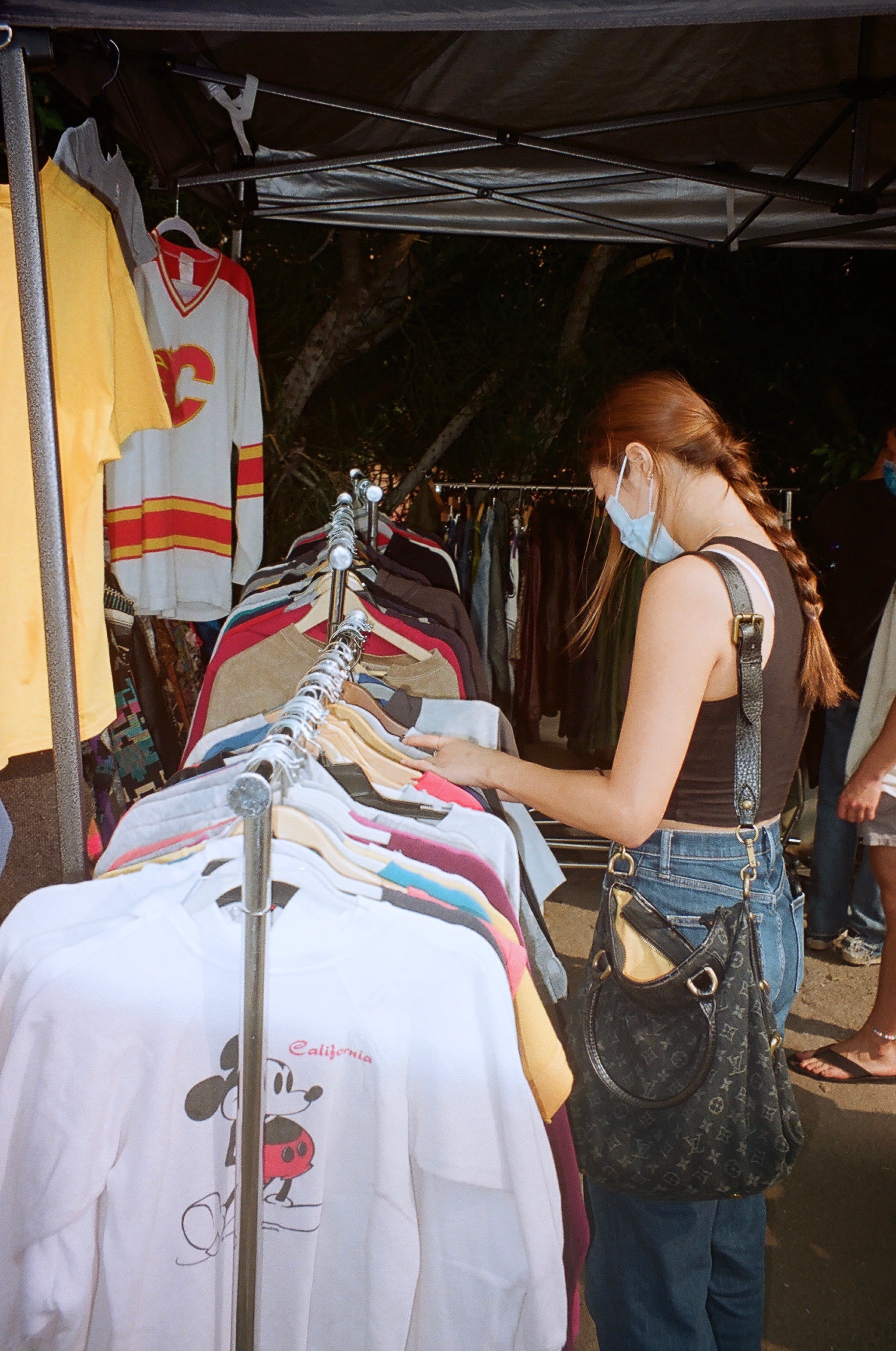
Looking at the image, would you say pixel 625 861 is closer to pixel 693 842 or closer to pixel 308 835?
pixel 693 842

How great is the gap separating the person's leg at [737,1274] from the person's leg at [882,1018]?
1.63 meters

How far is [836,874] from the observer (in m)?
3.87

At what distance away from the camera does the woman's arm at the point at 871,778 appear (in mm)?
2482

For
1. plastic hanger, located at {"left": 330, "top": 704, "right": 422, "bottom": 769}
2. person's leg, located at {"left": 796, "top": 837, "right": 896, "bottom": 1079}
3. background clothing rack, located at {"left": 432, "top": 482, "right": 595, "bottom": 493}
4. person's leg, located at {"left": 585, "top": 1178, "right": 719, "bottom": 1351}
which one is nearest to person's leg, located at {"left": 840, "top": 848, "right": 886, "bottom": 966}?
person's leg, located at {"left": 796, "top": 837, "right": 896, "bottom": 1079}

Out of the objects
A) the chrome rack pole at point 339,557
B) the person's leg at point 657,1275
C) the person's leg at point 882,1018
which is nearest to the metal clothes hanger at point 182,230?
the chrome rack pole at point 339,557

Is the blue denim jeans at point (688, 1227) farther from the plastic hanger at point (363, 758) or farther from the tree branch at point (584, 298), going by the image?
the tree branch at point (584, 298)

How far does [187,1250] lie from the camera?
108 cm

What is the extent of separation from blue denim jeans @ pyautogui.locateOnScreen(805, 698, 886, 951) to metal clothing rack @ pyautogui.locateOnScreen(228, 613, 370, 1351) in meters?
3.20

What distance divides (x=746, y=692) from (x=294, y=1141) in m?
0.88

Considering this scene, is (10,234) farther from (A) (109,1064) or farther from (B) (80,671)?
(A) (109,1064)

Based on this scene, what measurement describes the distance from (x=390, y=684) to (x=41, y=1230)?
121 cm

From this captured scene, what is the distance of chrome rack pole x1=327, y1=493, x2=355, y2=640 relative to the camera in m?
1.70

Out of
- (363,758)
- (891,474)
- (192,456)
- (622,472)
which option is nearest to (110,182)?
(192,456)

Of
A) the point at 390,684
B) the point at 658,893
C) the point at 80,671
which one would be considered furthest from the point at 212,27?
the point at 658,893
